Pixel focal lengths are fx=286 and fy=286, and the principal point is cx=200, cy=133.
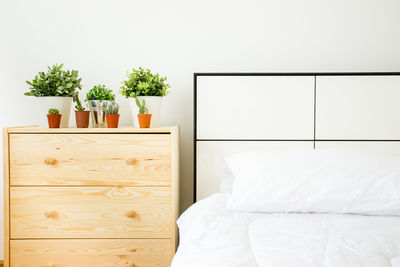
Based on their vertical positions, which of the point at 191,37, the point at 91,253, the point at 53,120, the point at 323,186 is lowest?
the point at 91,253

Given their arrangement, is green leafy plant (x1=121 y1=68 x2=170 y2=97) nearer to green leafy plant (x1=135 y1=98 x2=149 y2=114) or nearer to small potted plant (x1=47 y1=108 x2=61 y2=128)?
green leafy plant (x1=135 y1=98 x2=149 y2=114)

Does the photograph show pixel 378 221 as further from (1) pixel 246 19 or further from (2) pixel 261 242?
(1) pixel 246 19

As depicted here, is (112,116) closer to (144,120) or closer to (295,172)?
(144,120)

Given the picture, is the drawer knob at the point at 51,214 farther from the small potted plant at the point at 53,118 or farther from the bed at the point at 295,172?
the bed at the point at 295,172

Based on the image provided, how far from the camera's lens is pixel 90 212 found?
1236mm

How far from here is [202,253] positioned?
755 millimetres

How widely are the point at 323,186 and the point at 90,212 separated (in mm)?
953

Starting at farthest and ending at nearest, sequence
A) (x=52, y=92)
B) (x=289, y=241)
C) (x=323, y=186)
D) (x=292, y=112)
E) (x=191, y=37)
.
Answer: (x=191, y=37) < (x=292, y=112) < (x=52, y=92) < (x=323, y=186) < (x=289, y=241)

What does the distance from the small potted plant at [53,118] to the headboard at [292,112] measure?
0.66 meters

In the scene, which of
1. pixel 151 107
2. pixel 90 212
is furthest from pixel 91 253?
pixel 151 107

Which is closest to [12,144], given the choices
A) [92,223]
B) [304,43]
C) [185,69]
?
[92,223]

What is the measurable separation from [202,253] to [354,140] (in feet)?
3.74

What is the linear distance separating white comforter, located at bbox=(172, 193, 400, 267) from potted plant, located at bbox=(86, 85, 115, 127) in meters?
0.69

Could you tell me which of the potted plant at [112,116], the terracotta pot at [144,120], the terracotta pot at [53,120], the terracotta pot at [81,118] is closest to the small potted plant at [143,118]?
the terracotta pot at [144,120]
